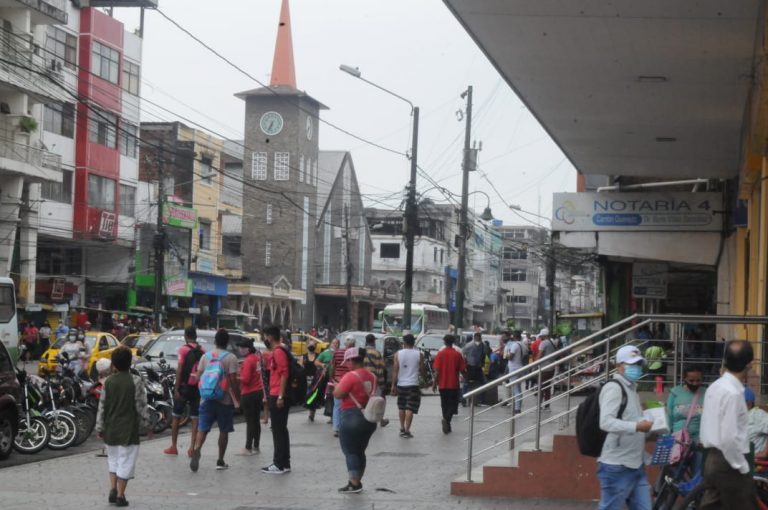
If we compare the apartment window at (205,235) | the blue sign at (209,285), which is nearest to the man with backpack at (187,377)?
the blue sign at (209,285)

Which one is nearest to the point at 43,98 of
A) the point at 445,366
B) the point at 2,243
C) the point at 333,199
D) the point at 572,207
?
the point at 2,243

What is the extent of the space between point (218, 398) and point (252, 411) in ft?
4.48

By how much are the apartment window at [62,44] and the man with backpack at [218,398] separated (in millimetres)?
34558

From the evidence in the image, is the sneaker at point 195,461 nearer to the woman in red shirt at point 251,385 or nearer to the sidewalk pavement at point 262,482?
the sidewalk pavement at point 262,482

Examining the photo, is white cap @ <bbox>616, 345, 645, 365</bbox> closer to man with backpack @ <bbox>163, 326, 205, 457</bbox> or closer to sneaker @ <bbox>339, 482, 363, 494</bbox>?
sneaker @ <bbox>339, 482, 363, 494</bbox>

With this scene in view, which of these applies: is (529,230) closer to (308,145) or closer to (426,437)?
(308,145)

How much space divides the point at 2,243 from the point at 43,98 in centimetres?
577

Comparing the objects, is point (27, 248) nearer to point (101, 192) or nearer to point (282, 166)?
point (101, 192)

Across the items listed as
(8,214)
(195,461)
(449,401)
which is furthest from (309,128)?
(195,461)

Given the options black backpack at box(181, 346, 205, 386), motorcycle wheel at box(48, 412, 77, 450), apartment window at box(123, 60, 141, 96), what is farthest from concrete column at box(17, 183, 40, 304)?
black backpack at box(181, 346, 205, 386)

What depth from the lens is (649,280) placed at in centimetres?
2981

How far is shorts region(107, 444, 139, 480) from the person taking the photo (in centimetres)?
1195

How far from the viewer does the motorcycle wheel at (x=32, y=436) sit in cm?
1683

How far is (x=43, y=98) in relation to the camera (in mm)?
44250
